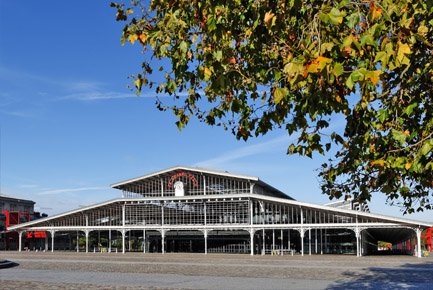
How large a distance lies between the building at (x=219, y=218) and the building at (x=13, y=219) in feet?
37.6

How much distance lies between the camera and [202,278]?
21438mm

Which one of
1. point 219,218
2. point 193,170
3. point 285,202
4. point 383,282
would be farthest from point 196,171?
point 383,282

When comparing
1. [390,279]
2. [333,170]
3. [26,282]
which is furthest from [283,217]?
[333,170]

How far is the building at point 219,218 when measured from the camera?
4597 centimetres

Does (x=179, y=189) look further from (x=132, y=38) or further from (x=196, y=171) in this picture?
(x=132, y=38)

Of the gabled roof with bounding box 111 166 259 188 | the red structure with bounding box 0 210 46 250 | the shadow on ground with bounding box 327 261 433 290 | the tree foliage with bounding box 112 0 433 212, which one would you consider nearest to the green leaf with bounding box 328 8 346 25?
the tree foliage with bounding box 112 0 433 212

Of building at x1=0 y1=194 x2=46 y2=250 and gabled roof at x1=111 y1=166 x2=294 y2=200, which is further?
building at x1=0 y1=194 x2=46 y2=250

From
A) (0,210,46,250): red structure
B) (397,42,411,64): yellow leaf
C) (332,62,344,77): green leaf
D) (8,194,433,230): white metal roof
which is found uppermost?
(397,42,411,64): yellow leaf

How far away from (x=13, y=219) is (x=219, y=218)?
121 feet

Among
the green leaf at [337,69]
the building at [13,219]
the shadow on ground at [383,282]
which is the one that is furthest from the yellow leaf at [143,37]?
the building at [13,219]

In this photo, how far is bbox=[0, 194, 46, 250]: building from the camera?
68875mm

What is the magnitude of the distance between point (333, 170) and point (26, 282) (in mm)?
15493

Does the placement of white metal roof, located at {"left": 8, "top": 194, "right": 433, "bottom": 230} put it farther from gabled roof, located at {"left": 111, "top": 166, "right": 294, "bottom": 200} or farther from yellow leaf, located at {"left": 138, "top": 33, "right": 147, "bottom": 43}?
yellow leaf, located at {"left": 138, "top": 33, "right": 147, "bottom": 43}

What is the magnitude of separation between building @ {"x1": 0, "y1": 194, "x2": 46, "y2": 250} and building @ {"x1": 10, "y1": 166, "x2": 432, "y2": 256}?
37.6 feet
